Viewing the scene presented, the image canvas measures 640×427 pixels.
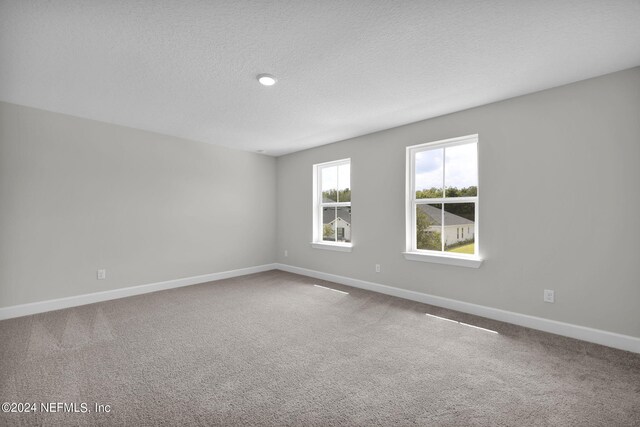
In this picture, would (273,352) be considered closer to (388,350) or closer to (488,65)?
(388,350)

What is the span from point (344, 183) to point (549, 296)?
3038 mm

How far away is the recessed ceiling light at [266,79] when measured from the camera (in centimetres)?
246

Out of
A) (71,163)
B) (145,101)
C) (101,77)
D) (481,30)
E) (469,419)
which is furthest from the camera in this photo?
(71,163)

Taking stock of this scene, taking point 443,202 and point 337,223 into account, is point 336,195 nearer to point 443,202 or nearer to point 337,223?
point 337,223

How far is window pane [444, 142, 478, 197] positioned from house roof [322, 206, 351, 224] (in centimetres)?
165

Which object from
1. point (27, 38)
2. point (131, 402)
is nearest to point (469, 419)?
point (131, 402)

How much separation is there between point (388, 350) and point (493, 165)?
2255 millimetres

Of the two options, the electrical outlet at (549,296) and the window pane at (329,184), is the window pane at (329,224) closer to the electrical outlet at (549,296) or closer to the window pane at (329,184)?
the window pane at (329,184)

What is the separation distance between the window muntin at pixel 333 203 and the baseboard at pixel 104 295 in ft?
5.49

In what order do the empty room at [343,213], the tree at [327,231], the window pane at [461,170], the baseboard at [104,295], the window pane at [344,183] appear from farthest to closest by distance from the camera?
the tree at [327,231] < the window pane at [344,183] < the window pane at [461,170] < the baseboard at [104,295] < the empty room at [343,213]

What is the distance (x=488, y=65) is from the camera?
90.6 inches

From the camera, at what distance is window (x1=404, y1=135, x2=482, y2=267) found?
10.9 ft

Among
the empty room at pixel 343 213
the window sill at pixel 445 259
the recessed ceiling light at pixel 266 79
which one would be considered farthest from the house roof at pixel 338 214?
the recessed ceiling light at pixel 266 79

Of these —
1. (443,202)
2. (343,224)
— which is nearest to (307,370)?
(443,202)
